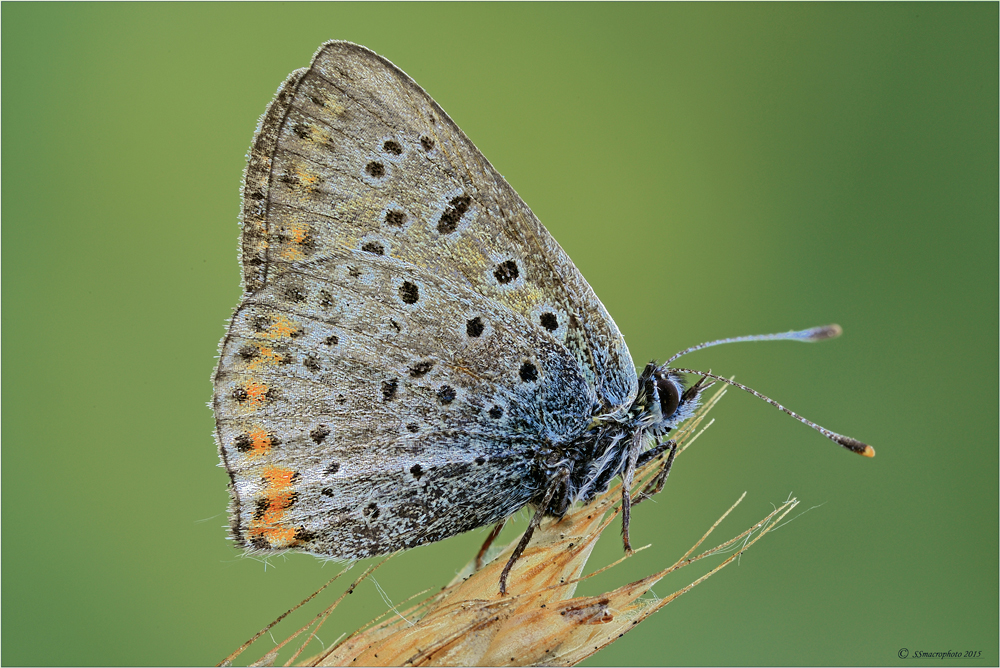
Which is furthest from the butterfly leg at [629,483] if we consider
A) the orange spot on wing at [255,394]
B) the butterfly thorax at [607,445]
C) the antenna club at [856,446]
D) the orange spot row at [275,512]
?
the orange spot on wing at [255,394]

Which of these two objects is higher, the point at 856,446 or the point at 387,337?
the point at 387,337

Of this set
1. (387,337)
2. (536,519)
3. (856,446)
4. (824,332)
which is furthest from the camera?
(824,332)

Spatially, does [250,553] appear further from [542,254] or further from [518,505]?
[542,254]

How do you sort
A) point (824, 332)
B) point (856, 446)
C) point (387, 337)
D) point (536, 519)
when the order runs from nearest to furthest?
point (536, 519) < point (856, 446) < point (387, 337) < point (824, 332)

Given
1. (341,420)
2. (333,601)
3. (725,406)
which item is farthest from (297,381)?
(725,406)

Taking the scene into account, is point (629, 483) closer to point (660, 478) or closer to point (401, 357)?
point (660, 478)

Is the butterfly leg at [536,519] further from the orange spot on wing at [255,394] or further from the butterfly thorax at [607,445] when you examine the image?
the orange spot on wing at [255,394]

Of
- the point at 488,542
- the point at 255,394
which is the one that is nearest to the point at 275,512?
the point at 255,394

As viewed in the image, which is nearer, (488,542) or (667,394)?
(667,394)
